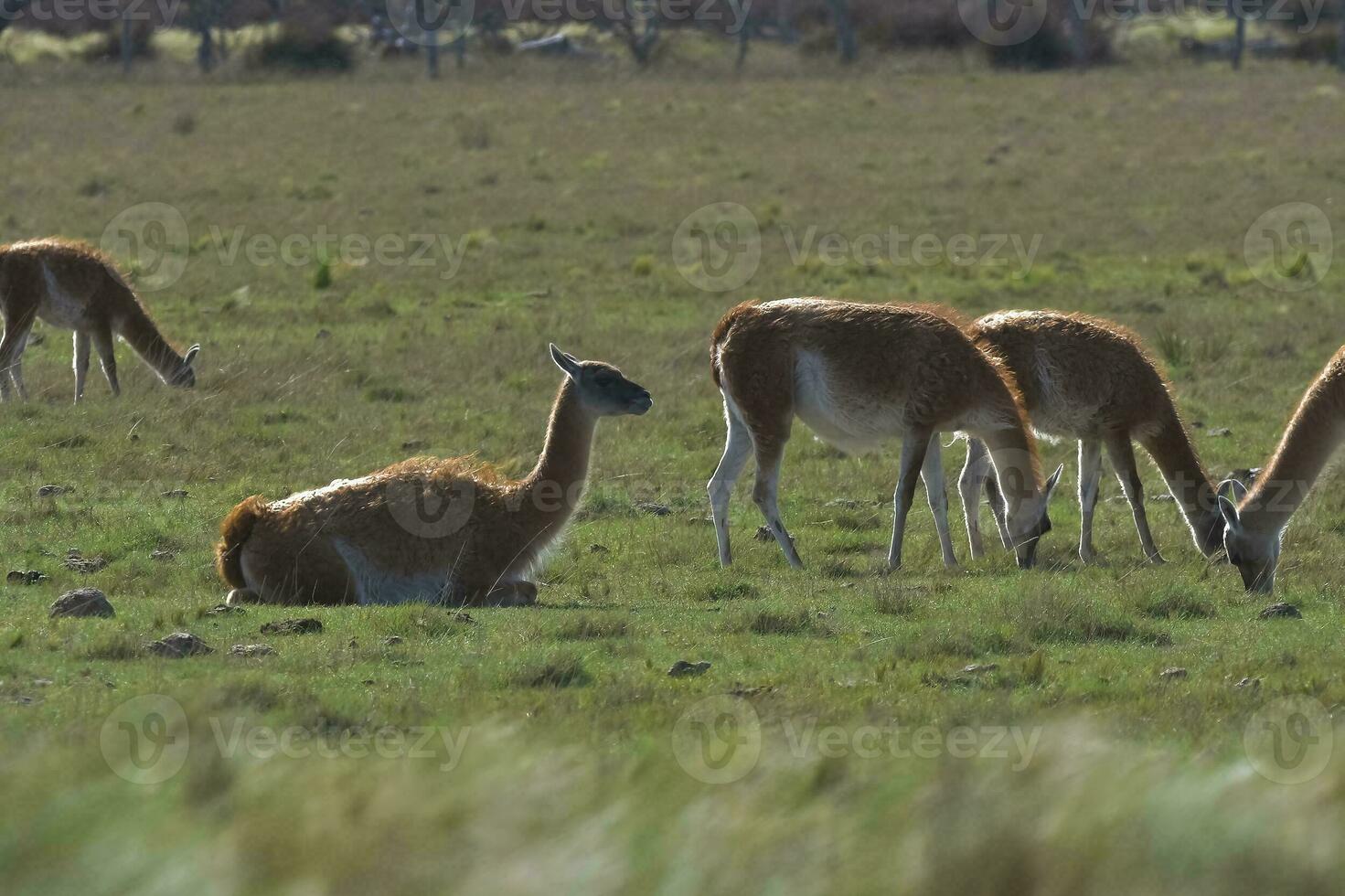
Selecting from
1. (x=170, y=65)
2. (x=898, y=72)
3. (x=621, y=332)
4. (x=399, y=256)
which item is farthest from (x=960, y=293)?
(x=170, y=65)

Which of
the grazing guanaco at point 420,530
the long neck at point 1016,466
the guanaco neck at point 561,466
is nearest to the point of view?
the grazing guanaco at point 420,530

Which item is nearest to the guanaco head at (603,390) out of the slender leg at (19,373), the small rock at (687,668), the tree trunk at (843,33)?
the small rock at (687,668)

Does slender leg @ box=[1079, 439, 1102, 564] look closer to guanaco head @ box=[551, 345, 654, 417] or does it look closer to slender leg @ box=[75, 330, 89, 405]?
guanaco head @ box=[551, 345, 654, 417]

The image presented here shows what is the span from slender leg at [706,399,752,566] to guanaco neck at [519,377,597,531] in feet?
3.21

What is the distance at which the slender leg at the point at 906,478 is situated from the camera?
31.2 feet

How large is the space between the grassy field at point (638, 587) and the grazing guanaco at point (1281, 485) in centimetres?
20

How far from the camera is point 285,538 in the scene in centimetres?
823

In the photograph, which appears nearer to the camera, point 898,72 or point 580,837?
point 580,837

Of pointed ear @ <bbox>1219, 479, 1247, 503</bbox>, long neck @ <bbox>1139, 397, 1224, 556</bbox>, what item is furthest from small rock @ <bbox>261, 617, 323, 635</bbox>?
long neck @ <bbox>1139, 397, 1224, 556</bbox>

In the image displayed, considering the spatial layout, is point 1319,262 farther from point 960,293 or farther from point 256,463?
point 256,463

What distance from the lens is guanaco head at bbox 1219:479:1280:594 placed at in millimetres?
8891

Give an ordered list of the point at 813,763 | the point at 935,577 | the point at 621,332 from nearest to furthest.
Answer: the point at 813,763 < the point at 935,577 < the point at 621,332

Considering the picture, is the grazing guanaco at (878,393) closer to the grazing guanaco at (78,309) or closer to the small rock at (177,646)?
the small rock at (177,646)

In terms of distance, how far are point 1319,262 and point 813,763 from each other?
21.2m
